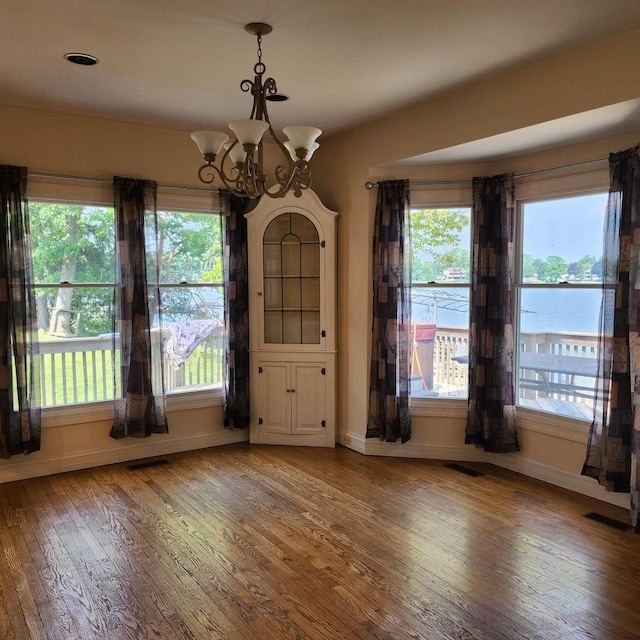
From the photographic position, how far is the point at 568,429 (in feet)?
12.9

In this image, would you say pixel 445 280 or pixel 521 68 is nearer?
pixel 521 68

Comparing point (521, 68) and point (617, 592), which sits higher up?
point (521, 68)

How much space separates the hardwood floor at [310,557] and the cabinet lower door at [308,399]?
0.68 meters

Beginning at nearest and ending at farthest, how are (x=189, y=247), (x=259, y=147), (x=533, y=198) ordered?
(x=259, y=147) → (x=533, y=198) → (x=189, y=247)

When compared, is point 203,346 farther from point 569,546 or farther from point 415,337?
point 569,546

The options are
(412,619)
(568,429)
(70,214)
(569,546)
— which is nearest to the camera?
(412,619)

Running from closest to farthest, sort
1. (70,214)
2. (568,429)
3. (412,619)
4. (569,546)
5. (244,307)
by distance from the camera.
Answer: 1. (412,619)
2. (569,546)
3. (568,429)
4. (70,214)
5. (244,307)

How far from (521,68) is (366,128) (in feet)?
4.86

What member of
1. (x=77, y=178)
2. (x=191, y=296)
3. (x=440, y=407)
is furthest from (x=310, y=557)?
(x=77, y=178)

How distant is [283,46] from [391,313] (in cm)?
223

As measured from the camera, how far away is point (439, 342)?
15.3ft

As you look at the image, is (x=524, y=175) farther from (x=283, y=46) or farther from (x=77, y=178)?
(x=77, y=178)

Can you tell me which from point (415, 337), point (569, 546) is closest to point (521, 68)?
point (415, 337)

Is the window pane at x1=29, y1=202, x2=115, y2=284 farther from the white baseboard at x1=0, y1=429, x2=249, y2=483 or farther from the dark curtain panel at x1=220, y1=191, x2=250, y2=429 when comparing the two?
the white baseboard at x1=0, y1=429, x2=249, y2=483
